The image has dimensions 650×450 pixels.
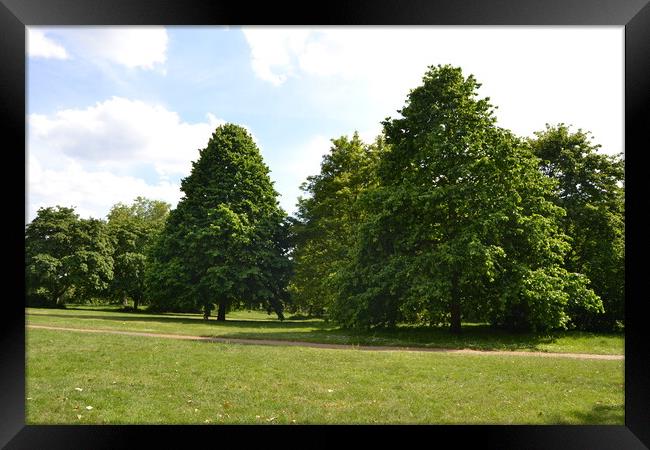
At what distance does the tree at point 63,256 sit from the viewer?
76.2 ft

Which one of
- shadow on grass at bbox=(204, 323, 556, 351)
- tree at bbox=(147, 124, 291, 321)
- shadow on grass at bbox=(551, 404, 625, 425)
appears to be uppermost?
tree at bbox=(147, 124, 291, 321)

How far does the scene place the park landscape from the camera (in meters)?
5.88

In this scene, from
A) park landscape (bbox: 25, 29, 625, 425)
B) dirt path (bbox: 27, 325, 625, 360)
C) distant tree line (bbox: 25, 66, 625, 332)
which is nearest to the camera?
park landscape (bbox: 25, 29, 625, 425)

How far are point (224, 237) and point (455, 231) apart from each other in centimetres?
1092

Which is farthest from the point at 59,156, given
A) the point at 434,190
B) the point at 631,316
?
the point at 631,316

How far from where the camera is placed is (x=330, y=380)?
692 cm

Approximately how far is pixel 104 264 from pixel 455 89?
21327 millimetres

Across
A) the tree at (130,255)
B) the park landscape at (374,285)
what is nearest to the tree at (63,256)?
the park landscape at (374,285)

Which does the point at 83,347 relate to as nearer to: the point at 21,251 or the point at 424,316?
the point at 21,251

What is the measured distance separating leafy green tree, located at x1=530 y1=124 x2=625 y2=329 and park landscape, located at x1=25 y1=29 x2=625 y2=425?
0.06 m

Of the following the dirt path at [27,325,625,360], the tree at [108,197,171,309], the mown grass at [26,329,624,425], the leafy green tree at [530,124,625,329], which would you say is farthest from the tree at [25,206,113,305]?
the leafy green tree at [530,124,625,329]

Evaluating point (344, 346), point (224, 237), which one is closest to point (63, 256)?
point (224, 237)

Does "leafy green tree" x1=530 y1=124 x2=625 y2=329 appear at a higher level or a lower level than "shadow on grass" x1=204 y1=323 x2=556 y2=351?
higher

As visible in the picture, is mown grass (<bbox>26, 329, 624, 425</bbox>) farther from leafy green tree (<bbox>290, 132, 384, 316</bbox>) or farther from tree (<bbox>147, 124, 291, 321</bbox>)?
tree (<bbox>147, 124, 291, 321</bbox>)
